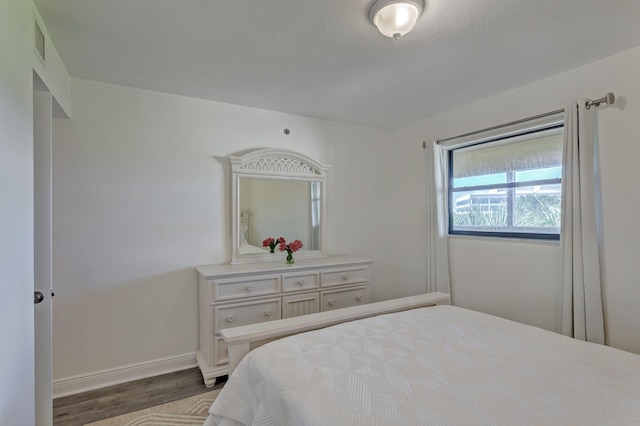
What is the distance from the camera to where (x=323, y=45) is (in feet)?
6.34

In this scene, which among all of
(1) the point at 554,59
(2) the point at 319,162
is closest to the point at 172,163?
(2) the point at 319,162

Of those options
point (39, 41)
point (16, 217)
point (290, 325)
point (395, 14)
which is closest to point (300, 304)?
point (290, 325)

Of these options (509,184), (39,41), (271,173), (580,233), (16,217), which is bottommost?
→ (580,233)

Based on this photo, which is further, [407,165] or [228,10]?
[407,165]

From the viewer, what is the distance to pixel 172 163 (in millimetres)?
2682

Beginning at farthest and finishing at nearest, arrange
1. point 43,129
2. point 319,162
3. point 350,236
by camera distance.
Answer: point 350,236, point 319,162, point 43,129

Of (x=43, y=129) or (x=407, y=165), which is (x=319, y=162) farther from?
(x=43, y=129)

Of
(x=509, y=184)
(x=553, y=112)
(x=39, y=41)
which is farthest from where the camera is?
(x=509, y=184)

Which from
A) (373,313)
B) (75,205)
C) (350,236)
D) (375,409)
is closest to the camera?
(375,409)

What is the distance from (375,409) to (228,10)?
75.4 inches

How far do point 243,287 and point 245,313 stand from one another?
0.71 ft

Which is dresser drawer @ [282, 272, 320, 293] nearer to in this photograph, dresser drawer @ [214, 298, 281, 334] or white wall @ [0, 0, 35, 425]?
dresser drawer @ [214, 298, 281, 334]

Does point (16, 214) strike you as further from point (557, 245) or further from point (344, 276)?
point (557, 245)

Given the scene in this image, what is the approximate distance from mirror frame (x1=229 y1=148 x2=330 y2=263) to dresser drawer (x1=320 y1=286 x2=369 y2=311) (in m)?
0.50
